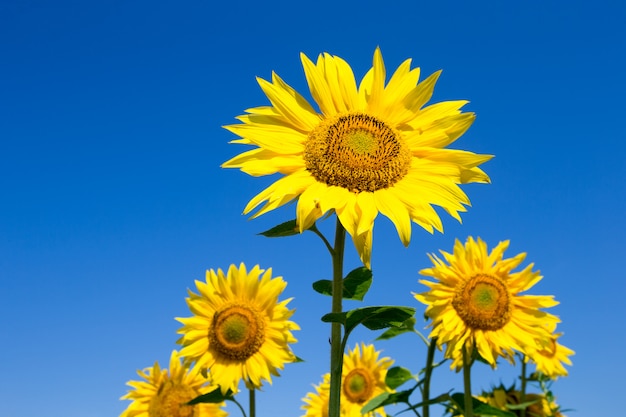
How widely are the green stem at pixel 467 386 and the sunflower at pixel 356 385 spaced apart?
80.2 inches

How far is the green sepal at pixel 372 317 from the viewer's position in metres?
2.97

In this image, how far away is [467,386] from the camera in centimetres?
539

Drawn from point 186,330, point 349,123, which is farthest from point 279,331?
point 349,123

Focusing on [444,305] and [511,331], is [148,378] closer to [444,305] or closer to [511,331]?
[444,305]

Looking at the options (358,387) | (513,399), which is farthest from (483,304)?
(358,387)

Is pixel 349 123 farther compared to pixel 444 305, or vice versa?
pixel 444 305

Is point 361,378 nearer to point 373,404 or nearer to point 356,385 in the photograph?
point 356,385

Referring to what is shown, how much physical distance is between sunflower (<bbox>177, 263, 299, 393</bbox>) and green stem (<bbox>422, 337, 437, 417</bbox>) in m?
1.06

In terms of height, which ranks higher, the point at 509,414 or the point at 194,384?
the point at 194,384

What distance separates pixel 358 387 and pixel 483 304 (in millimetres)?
2308

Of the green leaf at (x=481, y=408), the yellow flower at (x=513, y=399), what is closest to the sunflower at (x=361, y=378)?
the yellow flower at (x=513, y=399)

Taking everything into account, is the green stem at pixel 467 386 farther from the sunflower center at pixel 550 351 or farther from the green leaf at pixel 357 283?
the sunflower center at pixel 550 351

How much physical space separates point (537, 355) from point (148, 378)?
4.09 meters

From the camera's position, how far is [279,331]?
19.5 feet
